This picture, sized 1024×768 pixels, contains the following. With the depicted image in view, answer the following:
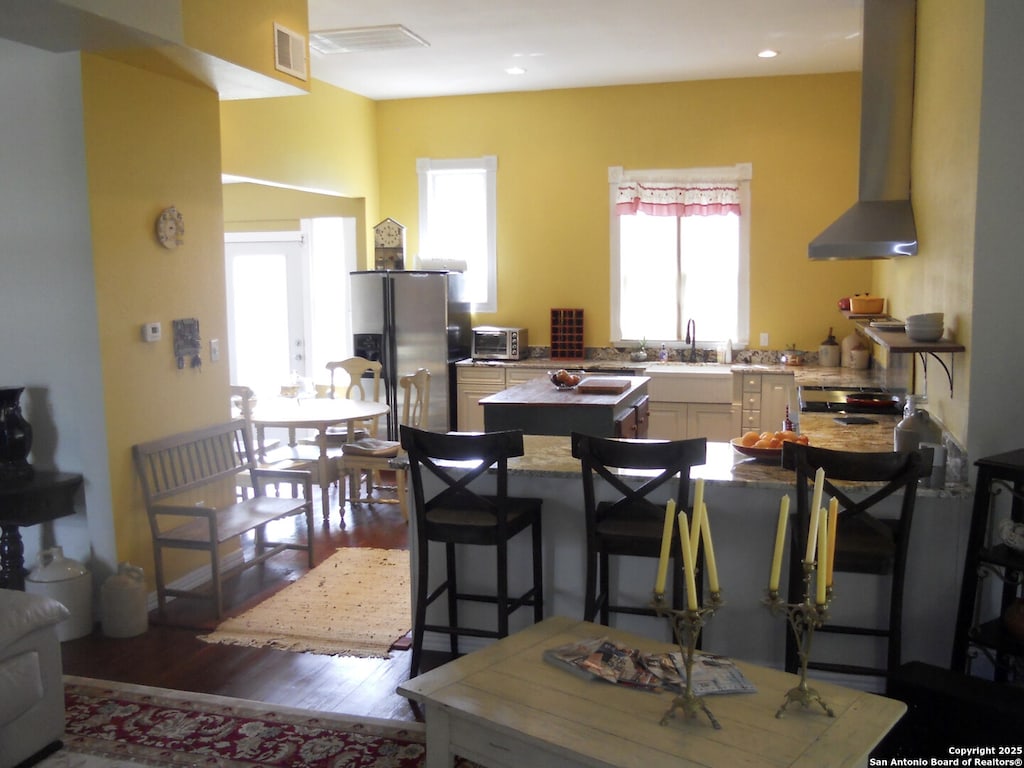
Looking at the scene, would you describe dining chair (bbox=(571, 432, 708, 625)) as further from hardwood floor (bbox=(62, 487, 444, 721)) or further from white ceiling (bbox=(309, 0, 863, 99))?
white ceiling (bbox=(309, 0, 863, 99))

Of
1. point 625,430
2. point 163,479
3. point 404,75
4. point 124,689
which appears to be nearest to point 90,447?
point 163,479

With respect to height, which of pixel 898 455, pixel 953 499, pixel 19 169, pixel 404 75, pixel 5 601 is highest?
pixel 404 75

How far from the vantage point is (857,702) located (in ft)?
6.98

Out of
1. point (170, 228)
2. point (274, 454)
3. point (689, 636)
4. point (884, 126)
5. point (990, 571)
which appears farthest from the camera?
point (274, 454)

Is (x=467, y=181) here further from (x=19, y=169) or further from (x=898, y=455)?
(x=898, y=455)

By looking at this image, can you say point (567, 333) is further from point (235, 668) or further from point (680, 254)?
point (235, 668)

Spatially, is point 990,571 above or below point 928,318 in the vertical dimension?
below

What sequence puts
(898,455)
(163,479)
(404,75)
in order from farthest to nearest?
(404,75) < (163,479) < (898,455)

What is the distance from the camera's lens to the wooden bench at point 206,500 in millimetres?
4262

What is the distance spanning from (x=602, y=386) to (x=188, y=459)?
8.13 ft

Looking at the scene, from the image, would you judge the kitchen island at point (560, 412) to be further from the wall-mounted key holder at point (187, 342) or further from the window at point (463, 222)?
the window at point (463, 222)

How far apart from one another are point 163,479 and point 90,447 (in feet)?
1.33

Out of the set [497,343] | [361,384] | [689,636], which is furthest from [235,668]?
[497,343]

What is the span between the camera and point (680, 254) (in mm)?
7324
